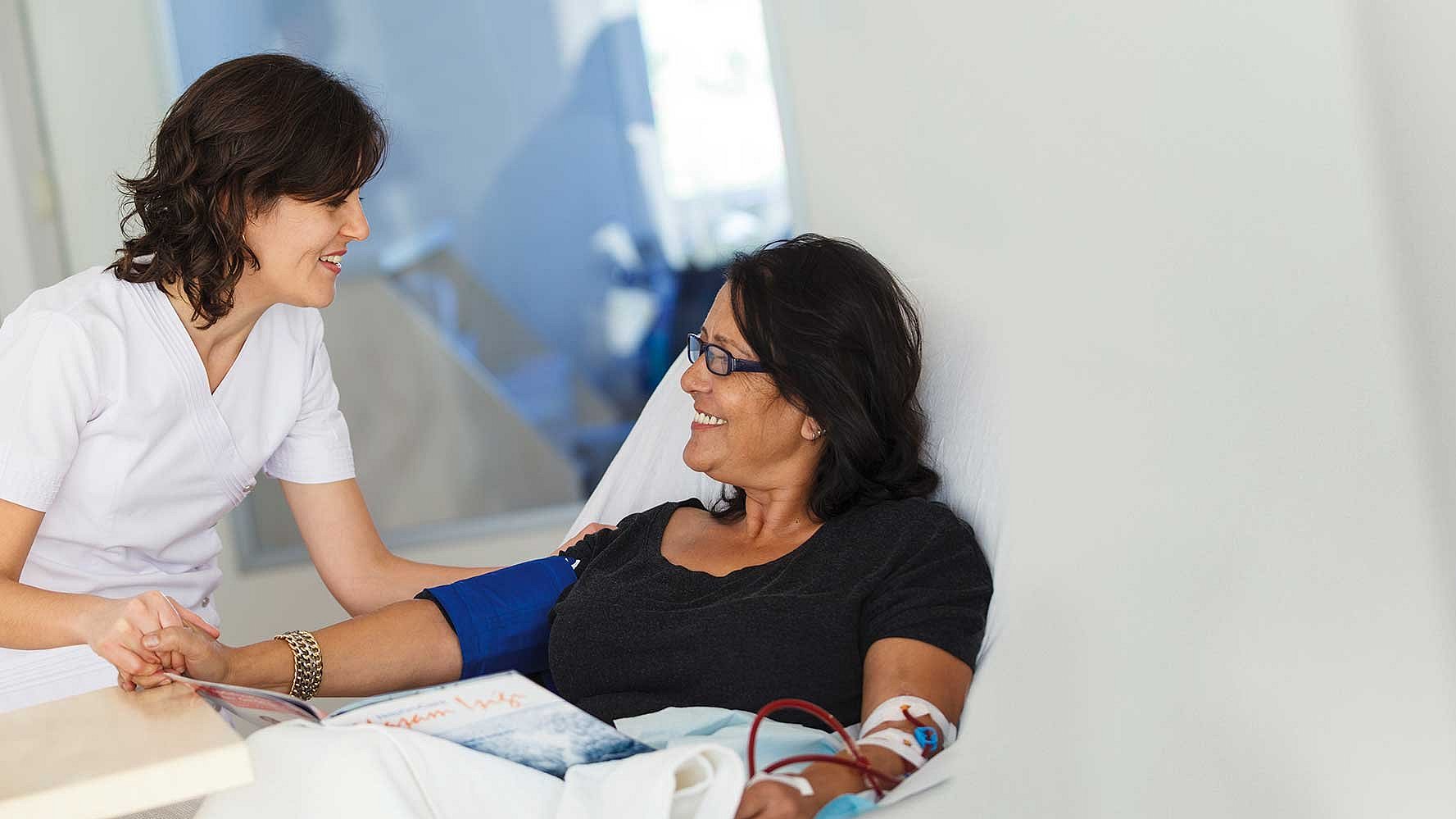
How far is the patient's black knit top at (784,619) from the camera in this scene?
147 centimetres

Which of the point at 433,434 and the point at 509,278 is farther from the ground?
the point at 509,278

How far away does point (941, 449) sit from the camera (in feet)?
5.57

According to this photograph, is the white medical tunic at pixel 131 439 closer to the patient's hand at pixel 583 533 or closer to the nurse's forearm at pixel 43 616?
the nurse's forearm at pixel 43 616

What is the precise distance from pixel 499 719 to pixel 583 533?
827 millimetres

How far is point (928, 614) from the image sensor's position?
56.2 inches

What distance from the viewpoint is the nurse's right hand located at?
136 cm

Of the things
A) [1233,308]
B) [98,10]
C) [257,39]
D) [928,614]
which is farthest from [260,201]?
[98,10]

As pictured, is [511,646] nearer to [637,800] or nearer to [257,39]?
[637,800]

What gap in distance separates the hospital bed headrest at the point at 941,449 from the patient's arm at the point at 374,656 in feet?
1.15

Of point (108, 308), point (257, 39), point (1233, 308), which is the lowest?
point (1233, 308)

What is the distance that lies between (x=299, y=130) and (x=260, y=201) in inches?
4.3

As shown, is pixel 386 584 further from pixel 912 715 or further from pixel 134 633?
pixel 912 715

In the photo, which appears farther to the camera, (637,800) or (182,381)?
(182,381)

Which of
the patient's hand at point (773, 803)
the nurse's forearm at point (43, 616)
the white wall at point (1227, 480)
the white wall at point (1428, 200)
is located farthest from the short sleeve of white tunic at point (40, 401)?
the white wall at point (1428, 200)
